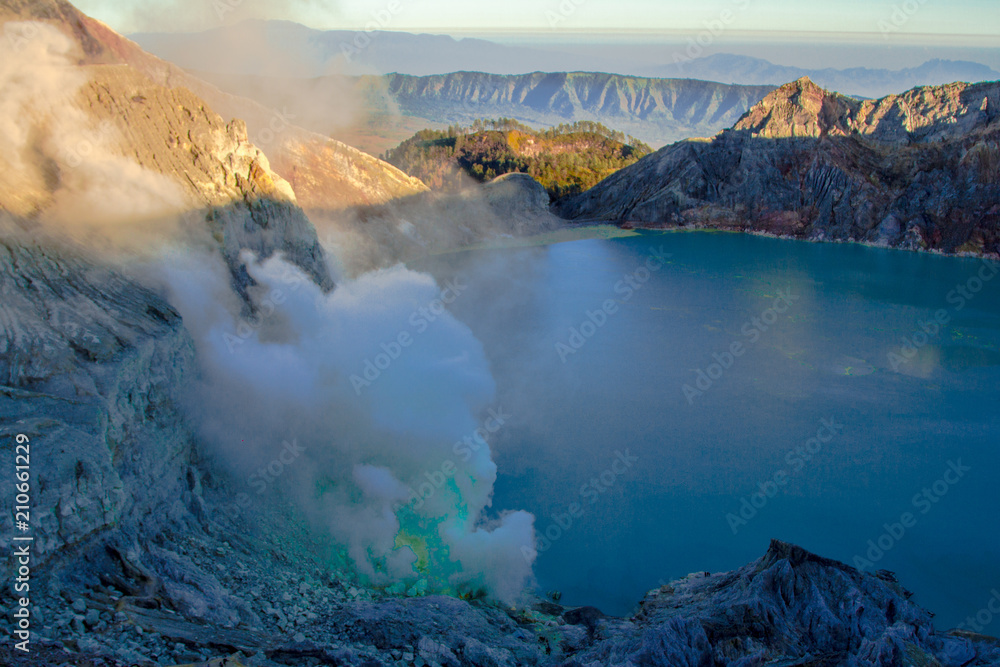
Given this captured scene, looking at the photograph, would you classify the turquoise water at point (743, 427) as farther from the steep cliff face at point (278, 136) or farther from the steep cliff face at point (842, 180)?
the steep cliff face at point (842, 180)

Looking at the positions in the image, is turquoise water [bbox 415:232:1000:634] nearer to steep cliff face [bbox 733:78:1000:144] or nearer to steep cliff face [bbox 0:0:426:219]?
steep cliff face [bbox 0:0:426:219]

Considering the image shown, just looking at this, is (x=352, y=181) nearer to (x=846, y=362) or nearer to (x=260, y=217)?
(x=260, y=217)

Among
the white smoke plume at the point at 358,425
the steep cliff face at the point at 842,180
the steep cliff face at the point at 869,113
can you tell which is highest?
the steep cliff face at the point at 869,113

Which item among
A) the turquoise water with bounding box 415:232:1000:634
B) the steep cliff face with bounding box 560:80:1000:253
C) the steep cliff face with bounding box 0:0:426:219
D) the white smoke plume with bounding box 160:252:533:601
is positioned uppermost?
the steep cliff face with bounding box 560:80:1000:253

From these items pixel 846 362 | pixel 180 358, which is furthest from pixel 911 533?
pixel 180 358

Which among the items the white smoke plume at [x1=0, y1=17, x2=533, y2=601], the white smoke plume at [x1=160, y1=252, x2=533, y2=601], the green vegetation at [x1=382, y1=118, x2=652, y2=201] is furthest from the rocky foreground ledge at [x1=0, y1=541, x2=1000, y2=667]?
the green vegetation at [x1=382, y1=118, x2=652, y2=201]

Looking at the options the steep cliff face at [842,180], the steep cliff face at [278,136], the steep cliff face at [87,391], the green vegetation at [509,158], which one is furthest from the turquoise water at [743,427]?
the green vegetation at [509,158]
